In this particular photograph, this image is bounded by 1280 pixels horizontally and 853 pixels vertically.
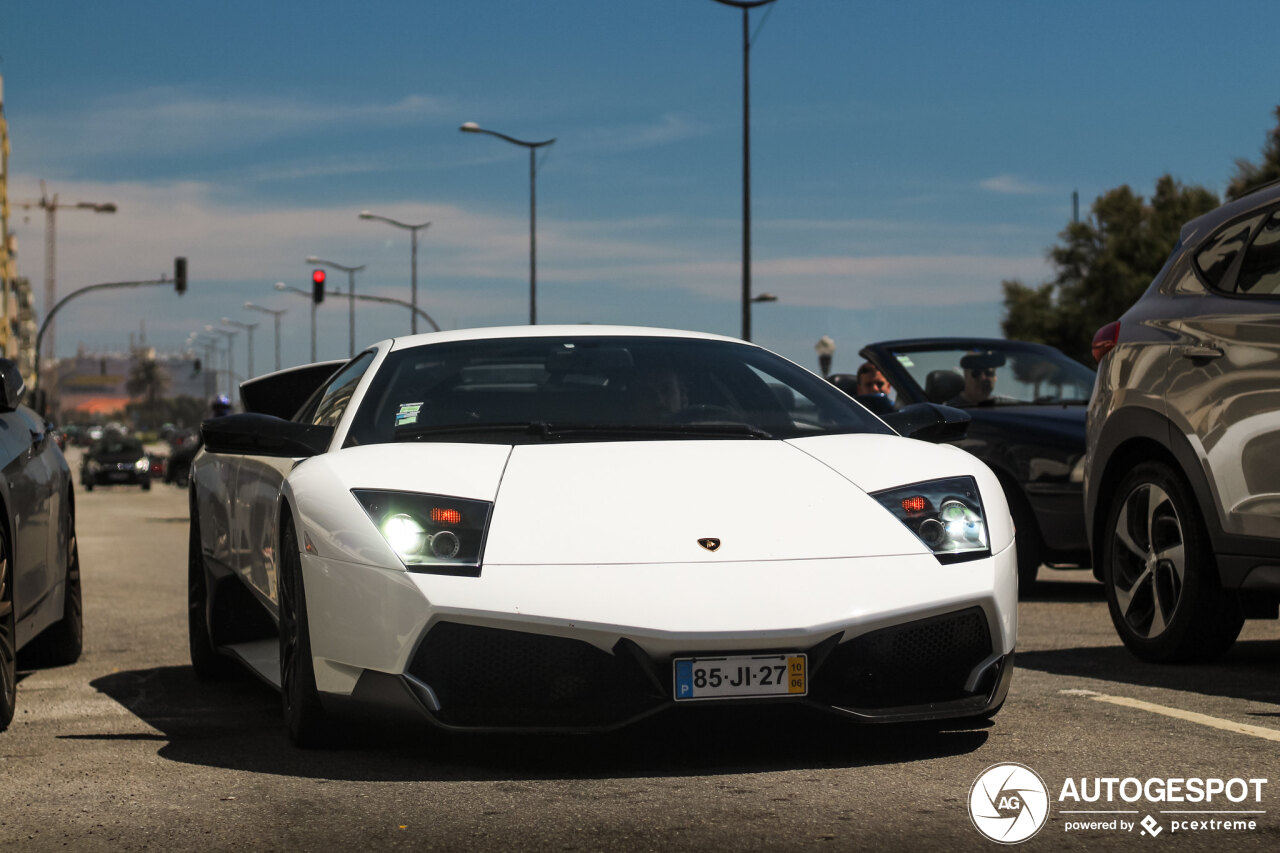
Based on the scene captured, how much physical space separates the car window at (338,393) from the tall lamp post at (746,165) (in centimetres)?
2104

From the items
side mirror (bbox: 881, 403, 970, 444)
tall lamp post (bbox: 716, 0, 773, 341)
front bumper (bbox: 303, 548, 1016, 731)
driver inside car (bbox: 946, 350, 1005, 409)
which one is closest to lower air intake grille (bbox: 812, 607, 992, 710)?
front bumper (bbox: 303, 548, 1016, 731)

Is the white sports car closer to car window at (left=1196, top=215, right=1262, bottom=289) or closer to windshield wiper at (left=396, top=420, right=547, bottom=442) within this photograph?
windshield wiper at (left=396, top=420, right=547, bottom=442)

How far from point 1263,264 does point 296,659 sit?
392 cm

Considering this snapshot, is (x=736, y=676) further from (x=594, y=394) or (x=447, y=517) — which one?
(x=594, y=394)

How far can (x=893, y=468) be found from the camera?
16.9 feet

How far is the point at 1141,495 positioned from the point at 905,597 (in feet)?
9.36

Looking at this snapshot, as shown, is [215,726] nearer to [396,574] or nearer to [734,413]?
[396,574]

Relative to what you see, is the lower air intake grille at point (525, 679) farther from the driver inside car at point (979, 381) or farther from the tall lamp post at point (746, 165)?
the tall lamp post at point (746, 165)

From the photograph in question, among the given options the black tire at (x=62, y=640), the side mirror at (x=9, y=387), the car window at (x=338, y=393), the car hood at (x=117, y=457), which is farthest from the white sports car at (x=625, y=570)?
the car hood at (x=117, y=457)

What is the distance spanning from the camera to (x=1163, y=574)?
7.09 meters

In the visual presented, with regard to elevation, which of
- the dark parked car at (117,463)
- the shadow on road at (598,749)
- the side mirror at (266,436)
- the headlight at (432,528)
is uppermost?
the side mirror at (266,436)

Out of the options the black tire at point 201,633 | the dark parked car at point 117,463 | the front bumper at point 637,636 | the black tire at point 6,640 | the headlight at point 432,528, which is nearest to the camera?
the front bumper at point 637,636

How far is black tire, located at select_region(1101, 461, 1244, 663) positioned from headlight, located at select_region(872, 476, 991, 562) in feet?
6.95

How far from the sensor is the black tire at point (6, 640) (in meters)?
5.89
